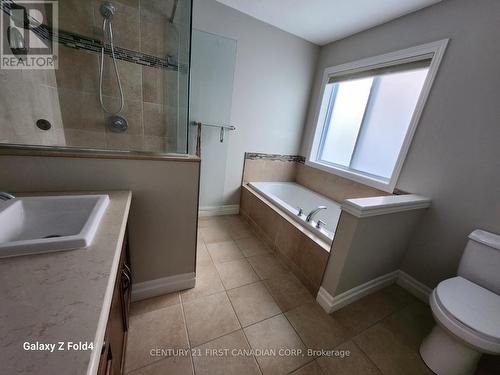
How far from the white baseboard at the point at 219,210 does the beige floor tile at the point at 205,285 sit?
97 centimetres

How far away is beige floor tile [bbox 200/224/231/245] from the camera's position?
218 cm

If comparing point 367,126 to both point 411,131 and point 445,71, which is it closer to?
point 411,131

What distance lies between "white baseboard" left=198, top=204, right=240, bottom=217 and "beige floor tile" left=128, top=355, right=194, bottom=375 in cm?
166

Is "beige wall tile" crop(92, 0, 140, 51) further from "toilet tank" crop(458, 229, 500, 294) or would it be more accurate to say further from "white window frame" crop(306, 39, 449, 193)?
"toilet tank" crop(458, 229, 500, 294)

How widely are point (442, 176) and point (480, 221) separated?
1.25ft

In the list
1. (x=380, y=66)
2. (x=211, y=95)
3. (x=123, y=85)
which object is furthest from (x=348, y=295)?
(x=123, y=85)

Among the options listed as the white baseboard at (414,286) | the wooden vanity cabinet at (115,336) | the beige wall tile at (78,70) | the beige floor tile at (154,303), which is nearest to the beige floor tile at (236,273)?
the beige floor tile at (154,303)

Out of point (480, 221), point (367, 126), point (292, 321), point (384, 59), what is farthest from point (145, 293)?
point (384, 59)

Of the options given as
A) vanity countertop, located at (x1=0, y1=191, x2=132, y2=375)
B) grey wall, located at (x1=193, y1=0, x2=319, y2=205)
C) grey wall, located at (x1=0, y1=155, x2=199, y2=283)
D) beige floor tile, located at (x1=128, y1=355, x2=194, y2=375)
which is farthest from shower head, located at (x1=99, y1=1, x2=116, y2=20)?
beige floor tile, located at (x1=128, y1=355, x2=194, y2=375)

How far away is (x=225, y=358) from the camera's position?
112cm

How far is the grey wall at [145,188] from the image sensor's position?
93 cm

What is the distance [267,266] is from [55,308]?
1603 mm

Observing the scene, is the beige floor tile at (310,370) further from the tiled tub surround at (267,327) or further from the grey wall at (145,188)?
the grey wall at (145,188)

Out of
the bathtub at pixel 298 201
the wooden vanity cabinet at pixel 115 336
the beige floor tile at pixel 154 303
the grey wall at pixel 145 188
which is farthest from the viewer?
Result: the bathtub at pixel 298 201
